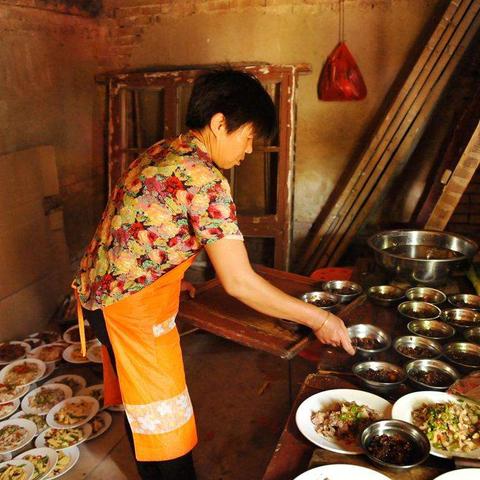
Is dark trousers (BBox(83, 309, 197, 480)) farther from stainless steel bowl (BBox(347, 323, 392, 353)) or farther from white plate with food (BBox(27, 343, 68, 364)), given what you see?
white plate with food (BBox(27, 343, 68, 364))

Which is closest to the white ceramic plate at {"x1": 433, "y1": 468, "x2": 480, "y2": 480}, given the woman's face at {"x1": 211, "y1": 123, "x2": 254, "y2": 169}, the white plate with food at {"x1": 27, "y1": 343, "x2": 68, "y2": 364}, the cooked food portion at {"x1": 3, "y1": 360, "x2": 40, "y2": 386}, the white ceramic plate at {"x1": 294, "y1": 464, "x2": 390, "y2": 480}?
the white ceramic plate at {"x1": 294, "y1": 464, "x2": 390, "y2": 480}

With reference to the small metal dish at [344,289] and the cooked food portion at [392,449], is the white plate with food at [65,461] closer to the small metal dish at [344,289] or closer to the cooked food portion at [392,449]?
the small metal dish at [344,289]

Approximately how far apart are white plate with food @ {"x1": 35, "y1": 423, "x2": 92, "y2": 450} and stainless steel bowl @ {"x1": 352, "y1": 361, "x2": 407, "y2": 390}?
2083 millimetres

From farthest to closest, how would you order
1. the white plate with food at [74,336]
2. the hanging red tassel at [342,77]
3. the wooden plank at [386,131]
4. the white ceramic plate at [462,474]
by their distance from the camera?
the hanging red tassel at [342,77]
the white plate with food at [74,336]
the wooden plank at [386,131]
the white ceramic plate at [462,474]

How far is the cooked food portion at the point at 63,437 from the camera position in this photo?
3.07 meters

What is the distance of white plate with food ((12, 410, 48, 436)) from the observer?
3.28m

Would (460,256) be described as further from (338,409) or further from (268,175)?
(268,175)

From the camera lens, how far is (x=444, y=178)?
10.7 ft

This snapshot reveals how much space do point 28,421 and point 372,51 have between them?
4225 mm

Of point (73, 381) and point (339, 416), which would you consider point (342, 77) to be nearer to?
point (339, 416)

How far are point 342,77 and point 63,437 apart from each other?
12.4ft

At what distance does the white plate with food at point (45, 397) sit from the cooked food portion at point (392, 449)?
2.66 metres

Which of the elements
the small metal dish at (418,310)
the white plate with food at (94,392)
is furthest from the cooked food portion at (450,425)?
the white plate with food at (94,392)

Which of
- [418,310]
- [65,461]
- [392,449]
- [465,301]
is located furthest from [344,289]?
[65,461]
